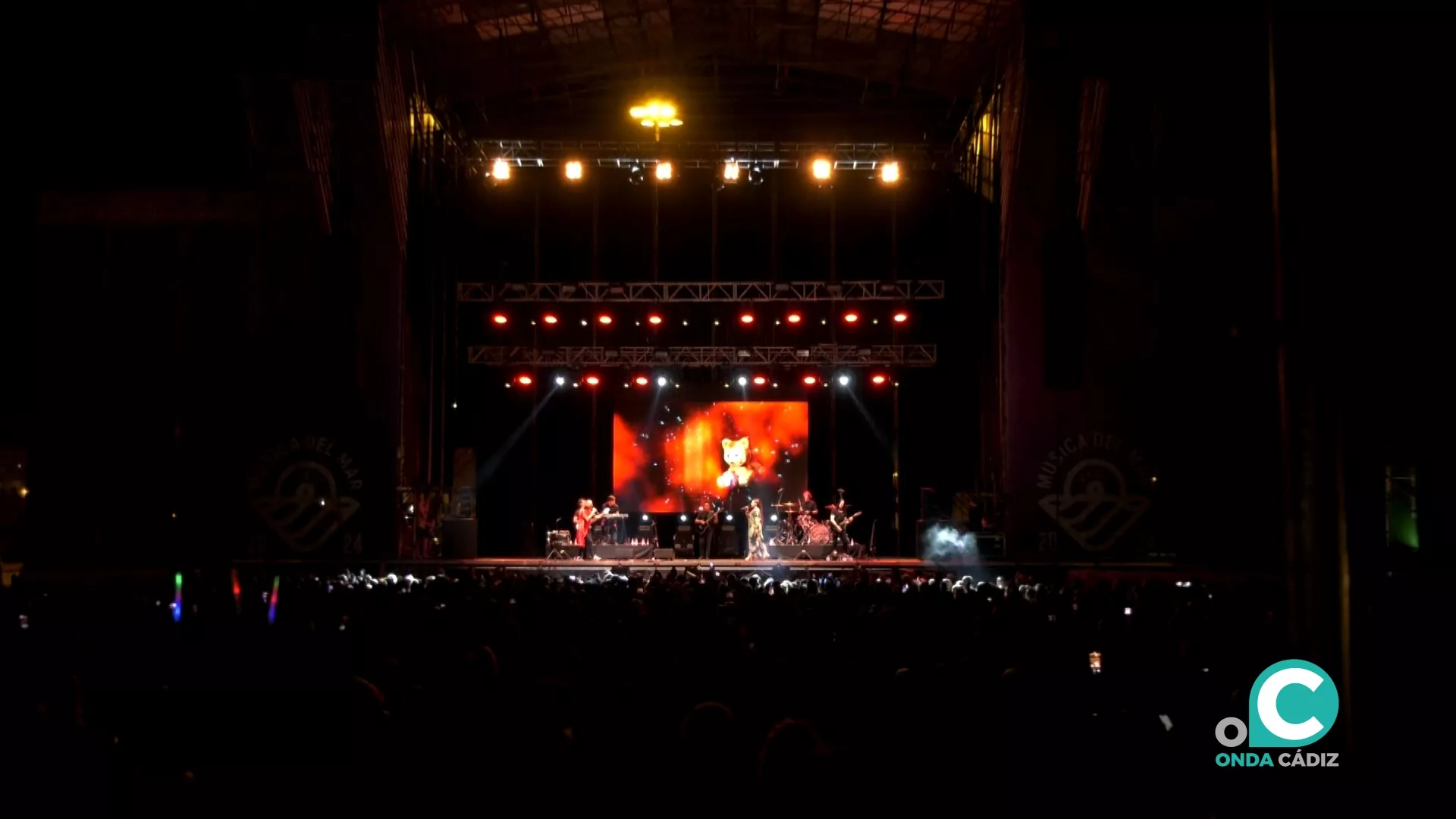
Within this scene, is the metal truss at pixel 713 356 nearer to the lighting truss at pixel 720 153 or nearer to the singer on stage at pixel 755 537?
the singer on stage at pixel 755 537

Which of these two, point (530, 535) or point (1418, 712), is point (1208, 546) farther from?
point (1418, 712)

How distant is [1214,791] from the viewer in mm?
4152

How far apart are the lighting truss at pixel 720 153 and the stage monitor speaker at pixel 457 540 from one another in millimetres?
6703

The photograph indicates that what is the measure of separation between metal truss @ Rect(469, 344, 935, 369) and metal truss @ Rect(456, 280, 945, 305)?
92cm

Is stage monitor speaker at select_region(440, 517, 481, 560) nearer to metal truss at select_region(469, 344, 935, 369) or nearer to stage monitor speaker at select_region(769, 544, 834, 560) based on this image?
metal truss at select_region(469, 344, 935, 369)

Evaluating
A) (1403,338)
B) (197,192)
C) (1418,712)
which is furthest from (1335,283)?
(197,192)

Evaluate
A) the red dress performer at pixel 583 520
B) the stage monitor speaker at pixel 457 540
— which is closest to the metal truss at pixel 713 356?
the red dress performer at pixel 583 520

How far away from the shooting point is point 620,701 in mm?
5102

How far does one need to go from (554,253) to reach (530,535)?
5.76 metres

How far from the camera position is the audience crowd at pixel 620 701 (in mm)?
3799

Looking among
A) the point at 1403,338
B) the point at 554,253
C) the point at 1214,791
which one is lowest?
the point at 1214,791

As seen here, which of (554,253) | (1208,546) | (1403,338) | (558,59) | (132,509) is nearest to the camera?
(1403,338)

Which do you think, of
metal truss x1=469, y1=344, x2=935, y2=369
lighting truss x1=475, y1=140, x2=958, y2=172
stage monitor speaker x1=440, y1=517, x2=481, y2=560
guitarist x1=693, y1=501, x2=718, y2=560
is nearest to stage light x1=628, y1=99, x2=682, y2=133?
lighting truss x1=475, y1=140, x2=958, y2=172

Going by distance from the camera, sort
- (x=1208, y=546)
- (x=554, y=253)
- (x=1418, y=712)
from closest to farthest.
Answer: (x=1418, y=712), (x=1208, y=546), (x=554, y=253)
